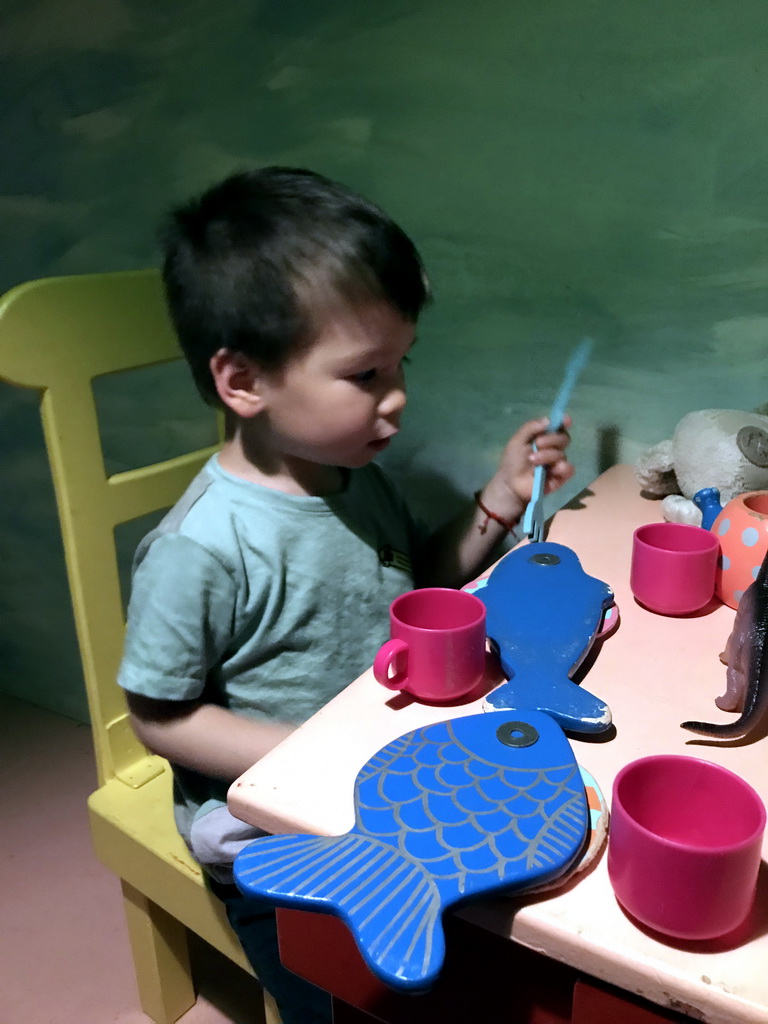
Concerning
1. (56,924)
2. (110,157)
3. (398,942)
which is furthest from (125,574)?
(398,942)

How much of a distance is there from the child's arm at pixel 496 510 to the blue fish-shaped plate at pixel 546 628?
17 centimetres

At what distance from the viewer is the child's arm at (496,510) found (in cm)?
91

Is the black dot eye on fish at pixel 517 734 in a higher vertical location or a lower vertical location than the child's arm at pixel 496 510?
higher

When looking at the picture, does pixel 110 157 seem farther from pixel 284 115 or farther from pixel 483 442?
pixel 483 442

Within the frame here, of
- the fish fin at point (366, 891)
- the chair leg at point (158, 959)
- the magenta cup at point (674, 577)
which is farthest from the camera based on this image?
the chair leg at point (158, 959)

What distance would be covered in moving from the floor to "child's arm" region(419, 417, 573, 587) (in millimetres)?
721

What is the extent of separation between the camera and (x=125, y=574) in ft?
5.09

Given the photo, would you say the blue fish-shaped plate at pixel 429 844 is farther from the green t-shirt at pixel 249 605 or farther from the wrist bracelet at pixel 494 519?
the wrist bracelet at pixel 494 519

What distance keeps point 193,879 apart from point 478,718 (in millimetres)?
513

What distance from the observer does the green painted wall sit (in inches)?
34.4

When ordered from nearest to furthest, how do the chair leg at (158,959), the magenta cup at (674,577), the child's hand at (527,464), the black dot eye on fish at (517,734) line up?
the black dot eye on fish at (517,734) < the magenta cup at (674,577) < the child's hand at (527,464) < the chair leg at (158,959)

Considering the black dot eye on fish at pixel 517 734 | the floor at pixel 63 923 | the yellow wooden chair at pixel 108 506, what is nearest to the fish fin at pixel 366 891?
the black dot eye on fish at pixel 517 734

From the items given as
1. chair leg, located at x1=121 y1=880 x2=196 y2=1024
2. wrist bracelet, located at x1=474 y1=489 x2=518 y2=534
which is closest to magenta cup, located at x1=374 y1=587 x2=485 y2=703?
wrist bracelet, located at x1=474 y1=489 x2=518 y2=534

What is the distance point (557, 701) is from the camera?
1.81 ft
